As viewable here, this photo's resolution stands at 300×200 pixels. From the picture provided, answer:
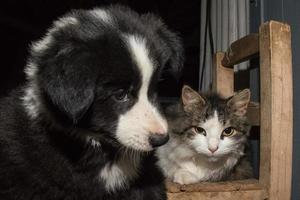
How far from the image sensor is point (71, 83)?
106 centimetres

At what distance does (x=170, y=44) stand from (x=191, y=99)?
18.9 inches

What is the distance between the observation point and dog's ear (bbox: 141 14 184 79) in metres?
1.40

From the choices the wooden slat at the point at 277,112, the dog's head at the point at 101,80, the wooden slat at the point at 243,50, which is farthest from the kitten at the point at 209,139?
the dog's head at the point at 101,80

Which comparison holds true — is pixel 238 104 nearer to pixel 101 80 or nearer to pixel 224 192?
pixel 224 192

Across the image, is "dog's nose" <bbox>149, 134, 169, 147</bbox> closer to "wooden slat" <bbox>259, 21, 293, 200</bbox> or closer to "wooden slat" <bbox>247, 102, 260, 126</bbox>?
"wooden slat" <bbox>259, 21, 293, 200</bbox>

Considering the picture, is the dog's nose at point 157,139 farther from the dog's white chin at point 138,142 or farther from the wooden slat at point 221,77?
the wooden slat at point 221,77

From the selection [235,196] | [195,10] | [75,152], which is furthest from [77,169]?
[195,10]

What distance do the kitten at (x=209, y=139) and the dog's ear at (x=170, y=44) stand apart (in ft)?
1.35

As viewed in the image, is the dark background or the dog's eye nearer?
the dog's eye

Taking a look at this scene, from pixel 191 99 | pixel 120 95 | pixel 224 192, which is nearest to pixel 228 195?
pixel 224 192

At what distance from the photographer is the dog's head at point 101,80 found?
108cm

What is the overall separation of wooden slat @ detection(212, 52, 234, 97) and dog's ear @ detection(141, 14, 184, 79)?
61 centimetres

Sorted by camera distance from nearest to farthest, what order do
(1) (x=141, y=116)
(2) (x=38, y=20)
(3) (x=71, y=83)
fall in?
(3) (x=71, y=83), (1) (x=141, y=116), (2) (x=38, y=20)

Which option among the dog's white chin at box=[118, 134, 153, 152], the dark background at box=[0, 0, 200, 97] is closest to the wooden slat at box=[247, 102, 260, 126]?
the dog's white chin at box=[118, 134, 153, 152]
